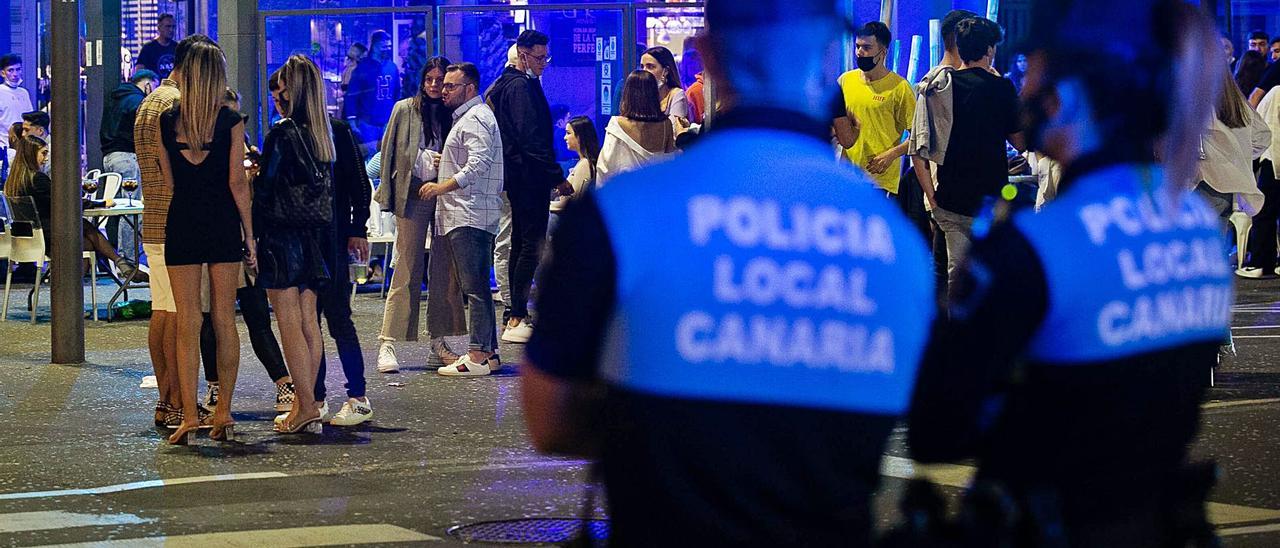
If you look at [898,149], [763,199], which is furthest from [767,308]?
[898,149]

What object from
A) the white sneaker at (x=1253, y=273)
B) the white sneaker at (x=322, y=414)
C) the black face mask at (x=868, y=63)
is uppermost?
the black face mask at (x=868, y=63)

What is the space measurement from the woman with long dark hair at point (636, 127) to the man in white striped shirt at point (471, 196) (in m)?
1.03

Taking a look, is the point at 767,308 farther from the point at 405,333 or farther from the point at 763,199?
the point at 405,333

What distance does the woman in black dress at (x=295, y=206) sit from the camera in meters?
8.62

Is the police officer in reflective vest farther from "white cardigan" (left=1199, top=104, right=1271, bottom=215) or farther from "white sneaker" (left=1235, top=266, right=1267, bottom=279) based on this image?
"white sneaker" (left=1235, top=266, right=1267, bottom=279)

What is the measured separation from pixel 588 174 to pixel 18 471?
235 inches

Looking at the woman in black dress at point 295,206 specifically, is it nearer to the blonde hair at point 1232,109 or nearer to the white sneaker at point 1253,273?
the blonde hair at point 1232,109

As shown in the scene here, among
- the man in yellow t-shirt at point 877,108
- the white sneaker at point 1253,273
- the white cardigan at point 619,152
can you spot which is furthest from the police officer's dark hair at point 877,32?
the white sneaker at point 1253,273

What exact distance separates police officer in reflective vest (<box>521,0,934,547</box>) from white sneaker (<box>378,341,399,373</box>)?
349 inches

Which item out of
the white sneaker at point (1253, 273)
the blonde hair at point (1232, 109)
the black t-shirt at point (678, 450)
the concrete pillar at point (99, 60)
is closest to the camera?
the black t-shirt at point (678, 450)

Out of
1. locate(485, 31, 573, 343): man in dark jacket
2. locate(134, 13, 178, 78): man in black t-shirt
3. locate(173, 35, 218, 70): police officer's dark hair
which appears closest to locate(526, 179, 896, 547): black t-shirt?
locate(173, 35, 218, 70): police officer's dark hair

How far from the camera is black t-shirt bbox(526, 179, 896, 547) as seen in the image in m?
2.30

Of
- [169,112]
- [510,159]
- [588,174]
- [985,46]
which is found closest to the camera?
[169,112]

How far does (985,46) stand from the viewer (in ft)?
31.6
